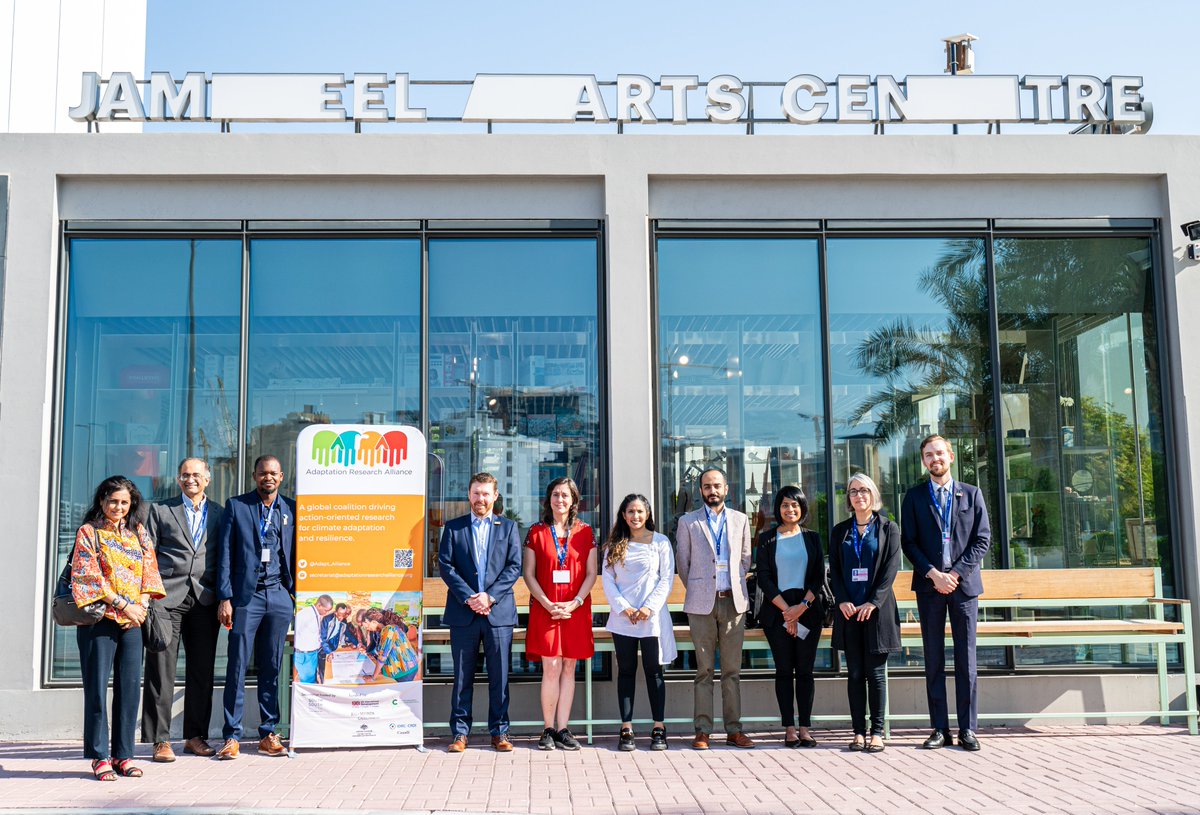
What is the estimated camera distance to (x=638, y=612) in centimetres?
756

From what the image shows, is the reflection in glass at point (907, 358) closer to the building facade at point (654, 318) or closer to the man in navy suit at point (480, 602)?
the building facade at point (654, 318)

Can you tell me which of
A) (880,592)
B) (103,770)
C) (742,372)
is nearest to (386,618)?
(103,770)

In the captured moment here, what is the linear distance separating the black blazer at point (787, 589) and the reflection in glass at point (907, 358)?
1.43 meters

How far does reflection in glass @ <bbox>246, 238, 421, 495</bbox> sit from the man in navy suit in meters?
1.58

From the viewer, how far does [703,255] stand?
9383mm

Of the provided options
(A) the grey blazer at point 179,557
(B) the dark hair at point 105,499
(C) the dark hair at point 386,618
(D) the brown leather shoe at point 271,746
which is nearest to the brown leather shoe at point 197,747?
(D) the brown leather shoe at point 271,746

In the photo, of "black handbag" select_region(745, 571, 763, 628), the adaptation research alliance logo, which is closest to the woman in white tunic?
"black handbag" select_region(745, 571, 763, 628)

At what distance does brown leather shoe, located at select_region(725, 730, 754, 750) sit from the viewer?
771cm

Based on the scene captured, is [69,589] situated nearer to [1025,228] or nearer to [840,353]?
[840,353]

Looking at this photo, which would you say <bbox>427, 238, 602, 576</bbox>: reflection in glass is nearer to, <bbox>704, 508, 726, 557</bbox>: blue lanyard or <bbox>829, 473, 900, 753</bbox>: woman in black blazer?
<bbox>704, 508, 726, 557</bbox>: blue lanyard

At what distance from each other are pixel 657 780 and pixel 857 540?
7.42 feet

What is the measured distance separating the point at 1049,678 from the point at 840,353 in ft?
10.3

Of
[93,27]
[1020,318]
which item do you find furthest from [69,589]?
[93,27]

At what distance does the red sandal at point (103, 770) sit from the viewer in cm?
664
